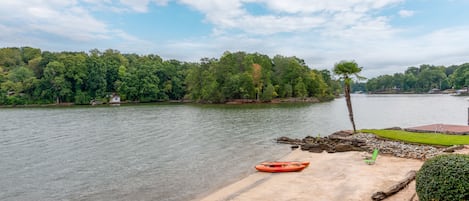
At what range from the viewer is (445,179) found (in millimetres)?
7324

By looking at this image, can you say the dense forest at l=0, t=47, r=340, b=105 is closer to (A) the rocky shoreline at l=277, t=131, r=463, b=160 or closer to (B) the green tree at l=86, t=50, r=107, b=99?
(B) the green tree at l=86, t=50, r=107, b=99

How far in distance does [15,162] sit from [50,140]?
28.8 ft

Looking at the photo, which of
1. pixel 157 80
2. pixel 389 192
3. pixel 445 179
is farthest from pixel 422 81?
pixel 445 179

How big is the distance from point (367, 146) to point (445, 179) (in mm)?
13908

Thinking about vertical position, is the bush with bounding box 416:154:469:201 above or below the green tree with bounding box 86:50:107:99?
below

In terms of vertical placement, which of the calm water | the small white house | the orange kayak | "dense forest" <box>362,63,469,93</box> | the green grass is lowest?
the calm water

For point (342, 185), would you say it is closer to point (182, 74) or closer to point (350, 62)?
point (350, 62)

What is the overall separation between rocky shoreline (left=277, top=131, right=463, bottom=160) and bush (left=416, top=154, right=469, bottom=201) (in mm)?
9850

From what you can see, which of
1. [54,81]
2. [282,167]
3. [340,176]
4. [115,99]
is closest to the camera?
[340,176]

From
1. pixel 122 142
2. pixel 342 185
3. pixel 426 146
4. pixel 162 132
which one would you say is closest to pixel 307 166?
pixel 342 185

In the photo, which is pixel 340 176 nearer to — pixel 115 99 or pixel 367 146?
pixel 367 146

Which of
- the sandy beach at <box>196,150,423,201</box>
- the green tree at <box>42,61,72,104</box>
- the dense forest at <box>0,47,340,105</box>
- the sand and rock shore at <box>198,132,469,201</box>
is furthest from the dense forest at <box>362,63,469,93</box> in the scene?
the green tree at <box>42,61,72,104</box>

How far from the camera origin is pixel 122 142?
27297 millimetres

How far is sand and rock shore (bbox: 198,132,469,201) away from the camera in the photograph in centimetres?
1188
